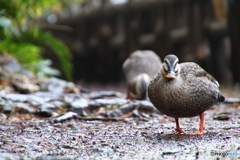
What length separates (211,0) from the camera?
34.9ft

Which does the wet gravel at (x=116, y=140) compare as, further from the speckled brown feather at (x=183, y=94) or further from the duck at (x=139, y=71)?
the duck at (x=139, y=71)

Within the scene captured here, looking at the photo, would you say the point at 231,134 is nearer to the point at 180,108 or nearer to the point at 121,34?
the point at 180,108

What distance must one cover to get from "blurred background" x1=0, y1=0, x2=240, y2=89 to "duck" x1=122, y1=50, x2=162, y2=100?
1.25 metres

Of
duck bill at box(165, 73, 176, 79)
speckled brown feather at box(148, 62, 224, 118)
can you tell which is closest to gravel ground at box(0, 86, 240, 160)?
speckled brown feather at box(148, 62, 224, 118)

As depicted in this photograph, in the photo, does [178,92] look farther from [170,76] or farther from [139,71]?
[139,71]

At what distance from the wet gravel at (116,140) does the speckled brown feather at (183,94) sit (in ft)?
0.81

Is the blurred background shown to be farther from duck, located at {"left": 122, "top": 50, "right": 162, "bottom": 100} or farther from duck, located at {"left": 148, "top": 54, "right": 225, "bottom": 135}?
Result: duck, located at {"left": 148, "top": 54, "right": 225, "bottom": 135}

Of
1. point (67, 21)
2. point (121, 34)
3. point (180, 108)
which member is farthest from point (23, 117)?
point (67, 21)

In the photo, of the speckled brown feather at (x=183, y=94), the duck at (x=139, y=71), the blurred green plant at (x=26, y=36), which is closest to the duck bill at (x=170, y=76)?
the speckled brown feather at (x=183, y=94)

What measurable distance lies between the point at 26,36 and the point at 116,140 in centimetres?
605

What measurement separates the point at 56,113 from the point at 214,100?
2097 mm

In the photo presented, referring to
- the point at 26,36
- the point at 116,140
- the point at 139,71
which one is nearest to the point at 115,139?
the point at 116,140

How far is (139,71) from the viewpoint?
8.39 m

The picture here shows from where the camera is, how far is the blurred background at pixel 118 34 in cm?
895
